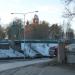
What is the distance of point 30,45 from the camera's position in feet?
285

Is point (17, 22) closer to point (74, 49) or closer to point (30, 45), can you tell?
point (30, 45)

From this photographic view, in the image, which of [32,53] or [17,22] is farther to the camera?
[17,22]

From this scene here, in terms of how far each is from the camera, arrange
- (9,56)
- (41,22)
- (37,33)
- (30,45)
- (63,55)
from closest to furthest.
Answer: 1. (63,55)
2. (9,56)
3. (30,45)
4. (37,33)
5. (41,22)

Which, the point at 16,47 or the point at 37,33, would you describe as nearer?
the point at 16,47

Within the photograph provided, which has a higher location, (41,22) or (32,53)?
(41,22)

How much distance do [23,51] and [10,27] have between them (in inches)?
2521

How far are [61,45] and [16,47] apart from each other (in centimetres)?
4773

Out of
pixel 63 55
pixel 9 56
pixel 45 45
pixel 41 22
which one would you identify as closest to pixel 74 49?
pixel 63 55

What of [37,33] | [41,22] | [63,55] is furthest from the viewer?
[41,22]

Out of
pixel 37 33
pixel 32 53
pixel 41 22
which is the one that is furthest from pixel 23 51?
pixel 41 22

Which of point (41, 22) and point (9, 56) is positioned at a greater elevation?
point (41, 22)

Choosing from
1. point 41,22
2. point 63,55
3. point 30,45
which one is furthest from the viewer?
point 41,22

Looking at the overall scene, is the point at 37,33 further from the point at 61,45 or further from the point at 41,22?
the point at 61,45

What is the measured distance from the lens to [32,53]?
84.0 meters
